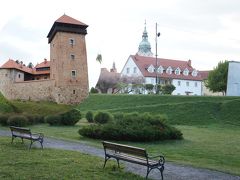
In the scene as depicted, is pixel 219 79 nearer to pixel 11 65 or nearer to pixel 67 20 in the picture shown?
pixel 67 20

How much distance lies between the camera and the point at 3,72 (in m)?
58.1

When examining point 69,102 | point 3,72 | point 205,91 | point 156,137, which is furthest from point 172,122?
point 205,91

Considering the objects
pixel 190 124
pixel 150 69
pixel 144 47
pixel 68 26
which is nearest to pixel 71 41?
pixel 68 26

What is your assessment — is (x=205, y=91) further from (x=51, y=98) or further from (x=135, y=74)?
(x=51, y=98)

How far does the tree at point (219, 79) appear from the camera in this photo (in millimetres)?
66938

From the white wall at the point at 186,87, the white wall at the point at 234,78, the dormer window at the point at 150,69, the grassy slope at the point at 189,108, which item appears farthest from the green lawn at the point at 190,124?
the white wall at the point at 186,87

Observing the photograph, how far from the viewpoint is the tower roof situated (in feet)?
160

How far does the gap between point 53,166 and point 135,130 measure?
8365 millimetres

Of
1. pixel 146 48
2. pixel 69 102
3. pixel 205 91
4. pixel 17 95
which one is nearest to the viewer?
pixel 69 102

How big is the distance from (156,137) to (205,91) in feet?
245

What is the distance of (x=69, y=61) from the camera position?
49000mm

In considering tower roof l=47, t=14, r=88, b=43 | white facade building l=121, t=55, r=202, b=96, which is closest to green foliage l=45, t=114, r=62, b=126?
tower roof l=47, t=14, r=88, b=43

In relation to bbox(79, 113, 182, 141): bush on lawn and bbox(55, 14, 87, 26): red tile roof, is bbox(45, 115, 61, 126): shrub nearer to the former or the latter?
bbox(79, 113, 182, 141): bush on lawn

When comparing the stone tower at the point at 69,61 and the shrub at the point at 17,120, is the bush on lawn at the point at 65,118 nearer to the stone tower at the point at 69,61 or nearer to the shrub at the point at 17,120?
the shrub at the point at 17,120
